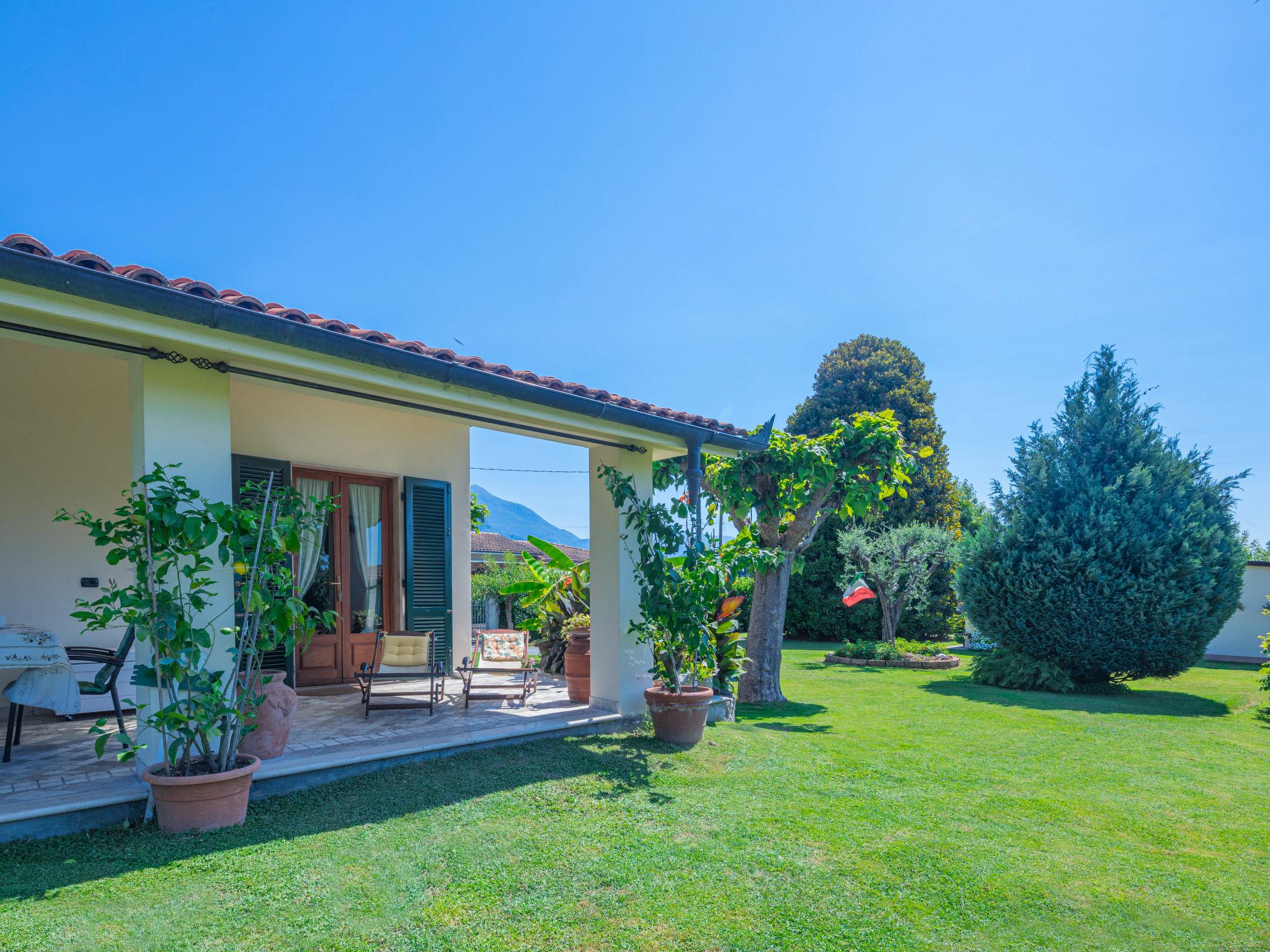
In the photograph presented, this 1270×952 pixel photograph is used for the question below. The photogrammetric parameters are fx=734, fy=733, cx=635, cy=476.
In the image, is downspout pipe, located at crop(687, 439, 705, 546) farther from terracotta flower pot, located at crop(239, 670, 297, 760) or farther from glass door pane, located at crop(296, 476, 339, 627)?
glass door pane, located at crop(296, 476, 339, 627)

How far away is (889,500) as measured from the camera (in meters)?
22.6

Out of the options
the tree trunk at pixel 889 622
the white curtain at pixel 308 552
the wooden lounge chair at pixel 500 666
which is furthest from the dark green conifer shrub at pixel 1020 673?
the white curtain at pixel 308 552

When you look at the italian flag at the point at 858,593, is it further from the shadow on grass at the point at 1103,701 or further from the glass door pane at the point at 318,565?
the glass door pane at the point at 318,565

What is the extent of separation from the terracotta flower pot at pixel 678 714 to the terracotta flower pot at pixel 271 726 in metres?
2.97

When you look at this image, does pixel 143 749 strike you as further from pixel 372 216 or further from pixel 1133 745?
pixel 372 216

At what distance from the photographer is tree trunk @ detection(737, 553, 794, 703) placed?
10.1 metres

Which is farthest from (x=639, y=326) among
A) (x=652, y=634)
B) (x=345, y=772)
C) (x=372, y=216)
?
(x=345, y=772)

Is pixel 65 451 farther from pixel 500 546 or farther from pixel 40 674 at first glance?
pixel 500 546

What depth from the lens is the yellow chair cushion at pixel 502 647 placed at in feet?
26.6

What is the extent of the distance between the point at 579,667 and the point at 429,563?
8.43 ft

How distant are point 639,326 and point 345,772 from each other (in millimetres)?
11014

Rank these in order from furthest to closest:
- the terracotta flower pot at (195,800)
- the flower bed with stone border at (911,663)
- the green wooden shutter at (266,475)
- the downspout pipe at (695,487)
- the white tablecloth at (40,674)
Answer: the flower bed with stone border at (911,663) < the green wooden shutter at (266,475) < the downspout pipe at (695,487) < the white tablecloth at (40,674) < the terracotta flower pot at (195,800)

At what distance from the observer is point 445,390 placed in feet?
18.6

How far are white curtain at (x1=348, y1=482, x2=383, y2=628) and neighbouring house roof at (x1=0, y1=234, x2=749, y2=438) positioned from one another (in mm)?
3845
